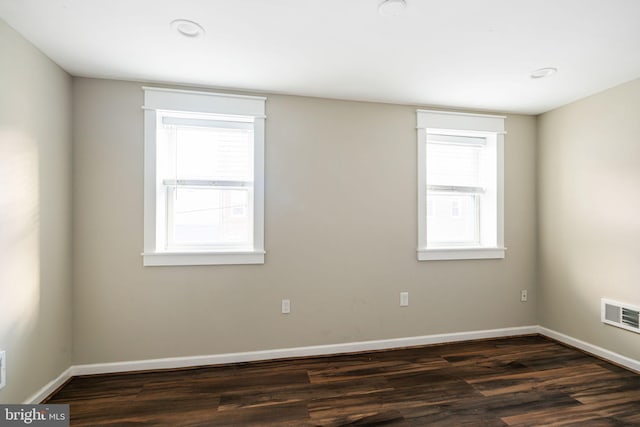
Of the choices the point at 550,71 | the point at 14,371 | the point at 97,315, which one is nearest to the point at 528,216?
the point at 550,71

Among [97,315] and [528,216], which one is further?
[528,216]

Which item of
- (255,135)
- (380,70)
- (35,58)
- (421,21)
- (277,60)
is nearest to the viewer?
(421,21)

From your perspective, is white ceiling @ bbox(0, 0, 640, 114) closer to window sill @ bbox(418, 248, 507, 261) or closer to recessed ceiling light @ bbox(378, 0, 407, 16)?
recessed ceiling light @ bbox(378, 0, 407, 16)

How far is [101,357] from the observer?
2402 millimetres

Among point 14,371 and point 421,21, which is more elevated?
point 421,21

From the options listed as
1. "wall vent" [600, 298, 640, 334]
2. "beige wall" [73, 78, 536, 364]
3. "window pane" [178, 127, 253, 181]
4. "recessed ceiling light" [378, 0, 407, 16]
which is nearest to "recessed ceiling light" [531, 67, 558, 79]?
"beige wall" [73, 78, 536, 364]

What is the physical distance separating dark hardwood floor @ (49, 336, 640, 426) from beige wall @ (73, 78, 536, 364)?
0.83 ft

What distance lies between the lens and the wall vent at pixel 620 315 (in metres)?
2.44

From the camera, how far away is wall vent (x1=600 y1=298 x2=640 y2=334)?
8.01ft

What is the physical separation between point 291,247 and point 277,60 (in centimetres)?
155

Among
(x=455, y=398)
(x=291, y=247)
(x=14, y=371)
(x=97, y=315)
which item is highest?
(x=291, y=247)

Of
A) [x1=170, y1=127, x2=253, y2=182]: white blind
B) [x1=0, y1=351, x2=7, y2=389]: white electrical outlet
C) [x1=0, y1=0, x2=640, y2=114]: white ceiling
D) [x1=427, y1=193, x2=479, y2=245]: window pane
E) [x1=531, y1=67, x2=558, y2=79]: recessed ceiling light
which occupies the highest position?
[x1=531, y1=67, x2=558, y2=79]: recessed ceiling light

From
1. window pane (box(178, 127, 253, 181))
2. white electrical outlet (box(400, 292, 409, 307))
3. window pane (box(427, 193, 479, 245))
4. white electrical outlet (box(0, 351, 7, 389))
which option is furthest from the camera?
window pane (box(427, 193, 479, 245))

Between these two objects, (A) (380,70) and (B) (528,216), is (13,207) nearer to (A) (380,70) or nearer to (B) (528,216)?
(A) (380,70)
